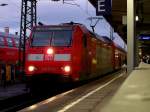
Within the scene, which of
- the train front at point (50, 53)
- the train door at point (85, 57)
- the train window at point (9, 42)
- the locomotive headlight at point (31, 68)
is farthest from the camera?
the train window at point (9, 42)

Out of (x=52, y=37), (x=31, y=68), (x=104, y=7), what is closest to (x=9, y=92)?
(x=31, y=68)

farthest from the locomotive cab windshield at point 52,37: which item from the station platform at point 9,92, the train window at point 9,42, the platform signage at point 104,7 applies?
the train window at point 9,42

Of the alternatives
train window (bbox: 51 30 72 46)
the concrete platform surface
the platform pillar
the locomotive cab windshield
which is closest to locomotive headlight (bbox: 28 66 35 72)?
the locomotive cab windshield

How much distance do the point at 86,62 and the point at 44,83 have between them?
3.01 meters

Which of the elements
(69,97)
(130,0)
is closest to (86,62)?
(130,0)

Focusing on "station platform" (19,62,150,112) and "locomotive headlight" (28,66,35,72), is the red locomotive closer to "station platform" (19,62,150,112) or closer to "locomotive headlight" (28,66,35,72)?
"locomotive headlight" (28,66,35,72)

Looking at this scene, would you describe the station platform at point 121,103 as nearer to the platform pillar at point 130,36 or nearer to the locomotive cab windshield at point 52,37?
the platform pillar at point 130,36

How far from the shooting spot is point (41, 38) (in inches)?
1016

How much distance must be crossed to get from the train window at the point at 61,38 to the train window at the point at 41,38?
25 cm

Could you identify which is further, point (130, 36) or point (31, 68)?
point (31, 68)

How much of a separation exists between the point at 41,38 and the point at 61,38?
3.27ft

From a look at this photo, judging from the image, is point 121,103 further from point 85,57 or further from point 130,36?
point 85,57

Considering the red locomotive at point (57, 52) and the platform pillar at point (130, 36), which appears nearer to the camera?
the platform pillar at point (130, 36)

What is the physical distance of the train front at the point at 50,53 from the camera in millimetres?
24703
